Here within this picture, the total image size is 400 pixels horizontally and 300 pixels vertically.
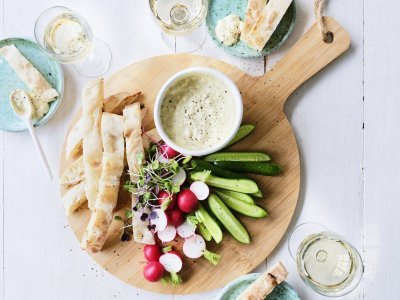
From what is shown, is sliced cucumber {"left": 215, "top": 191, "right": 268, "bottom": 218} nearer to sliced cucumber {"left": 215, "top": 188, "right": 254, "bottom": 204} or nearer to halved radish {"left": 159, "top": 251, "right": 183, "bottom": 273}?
sliced cucumber {"left": 215, "top": 188, "right": 254, "bottom": 204}

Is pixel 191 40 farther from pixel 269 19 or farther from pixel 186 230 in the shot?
pixel 186 230

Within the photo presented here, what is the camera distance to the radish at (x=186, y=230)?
7.31ft

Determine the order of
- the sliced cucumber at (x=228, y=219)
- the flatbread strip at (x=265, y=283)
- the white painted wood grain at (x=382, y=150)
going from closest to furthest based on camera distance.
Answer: the flatbread strip at (x=265, y=283)
the sliced cucumber at (x=228, y=219)
the white painted wood grain at (x=382, y=150)

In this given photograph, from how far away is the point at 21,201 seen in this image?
93.8 inches

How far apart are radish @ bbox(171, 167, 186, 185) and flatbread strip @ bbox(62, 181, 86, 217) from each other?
1.00ft

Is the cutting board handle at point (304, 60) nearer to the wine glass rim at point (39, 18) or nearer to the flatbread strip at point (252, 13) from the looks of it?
the flatbread strip at point (252, 13)

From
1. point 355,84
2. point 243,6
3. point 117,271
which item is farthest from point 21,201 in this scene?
point 355,84

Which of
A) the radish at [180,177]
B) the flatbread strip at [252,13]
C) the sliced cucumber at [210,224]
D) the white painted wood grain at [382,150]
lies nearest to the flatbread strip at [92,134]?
the radish at [180,177]

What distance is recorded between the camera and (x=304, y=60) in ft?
7.32

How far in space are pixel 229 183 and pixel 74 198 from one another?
20.3 inches

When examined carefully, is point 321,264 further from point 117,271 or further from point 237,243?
point 117,271

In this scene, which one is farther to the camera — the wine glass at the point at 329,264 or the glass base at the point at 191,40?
the glass base at the point at 191,40

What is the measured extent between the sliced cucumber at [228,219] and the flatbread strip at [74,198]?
423 mm

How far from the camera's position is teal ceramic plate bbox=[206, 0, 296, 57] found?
2.25m
